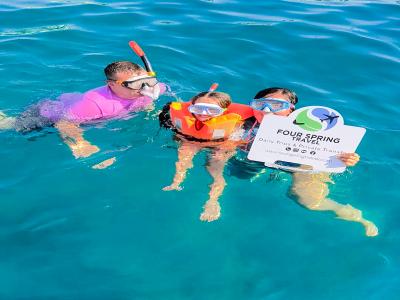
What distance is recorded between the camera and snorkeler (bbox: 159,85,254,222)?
4695mm

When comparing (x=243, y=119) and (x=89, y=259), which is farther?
(x=243, y=119)

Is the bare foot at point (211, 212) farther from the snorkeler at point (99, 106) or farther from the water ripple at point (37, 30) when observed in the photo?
the water ripple at point (37, 30)

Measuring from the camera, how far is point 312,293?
372 cm

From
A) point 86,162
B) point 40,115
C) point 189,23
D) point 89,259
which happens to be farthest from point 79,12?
point 89,259

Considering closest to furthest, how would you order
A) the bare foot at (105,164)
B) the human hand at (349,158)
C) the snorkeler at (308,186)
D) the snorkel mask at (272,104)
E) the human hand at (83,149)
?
1. the human hand at (349,158)
2. the snorkeler at (308,186)
3. the snorkel mask at (272,104)
4. the bare foot at (105,164)
5. the human hand at (83,149)

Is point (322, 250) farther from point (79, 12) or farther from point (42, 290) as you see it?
point (79, 12)

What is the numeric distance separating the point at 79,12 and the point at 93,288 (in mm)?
7332

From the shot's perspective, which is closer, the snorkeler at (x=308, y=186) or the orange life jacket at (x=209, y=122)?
the snorkeler at (x=308, y=186)

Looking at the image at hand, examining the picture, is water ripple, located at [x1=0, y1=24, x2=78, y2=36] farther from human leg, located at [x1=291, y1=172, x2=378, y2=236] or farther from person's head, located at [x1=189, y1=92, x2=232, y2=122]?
human leg, located at [x1=291, y1=172, x2=378, y2=236]

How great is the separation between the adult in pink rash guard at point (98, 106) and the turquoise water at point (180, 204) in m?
0.15

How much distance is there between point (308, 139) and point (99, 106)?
2.49m

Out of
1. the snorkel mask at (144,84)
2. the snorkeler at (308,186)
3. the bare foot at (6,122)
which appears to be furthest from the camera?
the bare foot at (6,122)

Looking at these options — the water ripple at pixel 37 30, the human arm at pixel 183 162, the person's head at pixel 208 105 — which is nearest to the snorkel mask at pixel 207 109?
the person's head at pixel 208 105

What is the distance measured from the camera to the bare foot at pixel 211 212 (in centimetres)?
432
